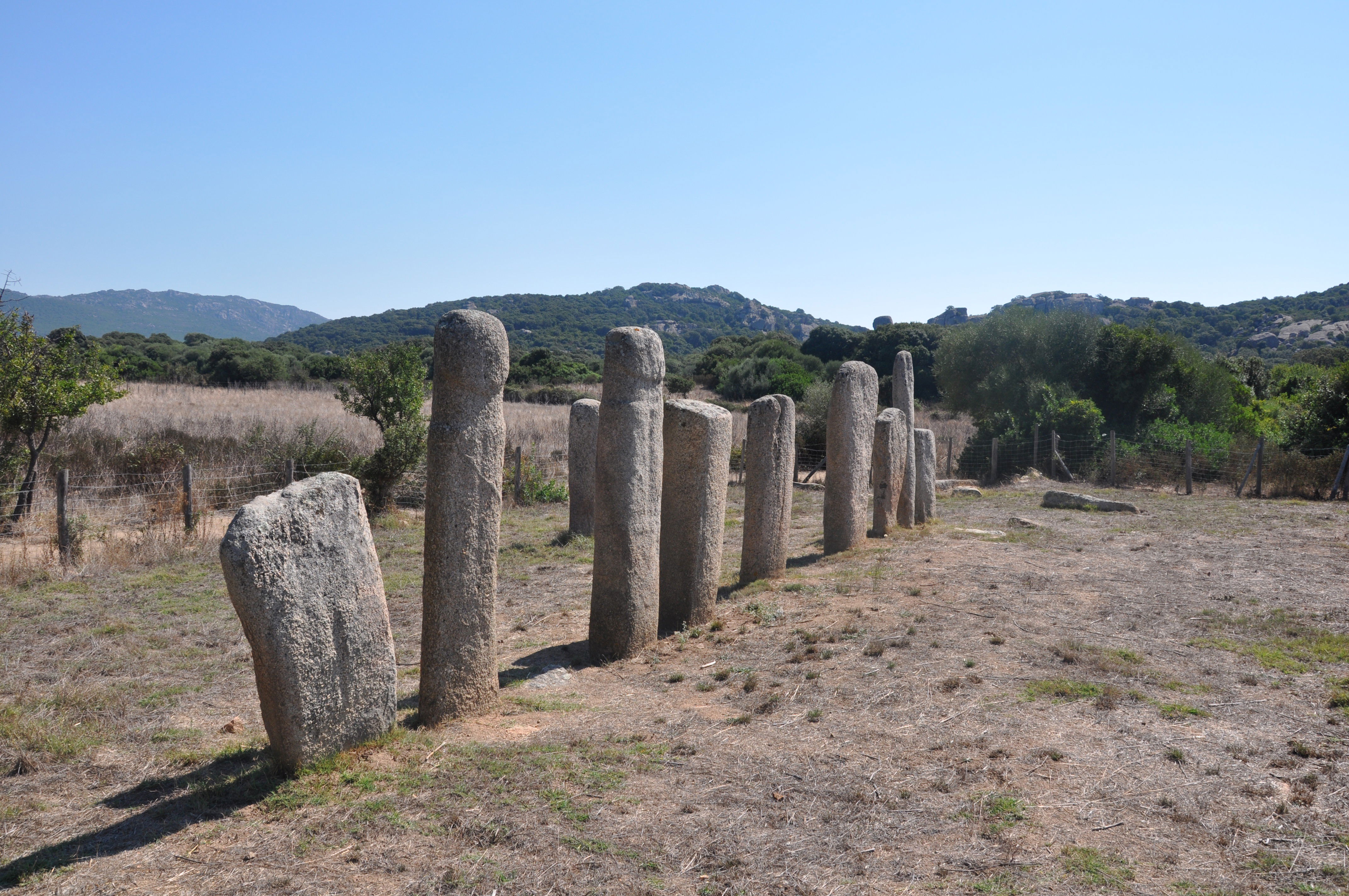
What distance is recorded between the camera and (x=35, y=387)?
12328 mm

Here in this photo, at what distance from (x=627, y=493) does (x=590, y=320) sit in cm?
6983

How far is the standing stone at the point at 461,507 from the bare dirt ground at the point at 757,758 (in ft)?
1.33

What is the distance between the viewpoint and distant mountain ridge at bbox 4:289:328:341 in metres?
110

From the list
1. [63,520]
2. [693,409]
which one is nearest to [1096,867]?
[693,409]

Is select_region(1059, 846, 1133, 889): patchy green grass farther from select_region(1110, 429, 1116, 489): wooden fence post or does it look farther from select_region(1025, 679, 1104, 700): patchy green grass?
select_region(1110, 429, 1116, 489): wooden fence post

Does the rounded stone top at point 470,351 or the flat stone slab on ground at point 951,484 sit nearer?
the rounded stone top at point 470,351

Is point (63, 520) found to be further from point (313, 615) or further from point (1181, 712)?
point (1181, 712)

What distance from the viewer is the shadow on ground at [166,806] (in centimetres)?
397

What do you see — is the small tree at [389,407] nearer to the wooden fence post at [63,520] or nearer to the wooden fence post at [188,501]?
the wooden fence post at [188,501]

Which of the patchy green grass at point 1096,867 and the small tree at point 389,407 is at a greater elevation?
the small tree at point 389,407

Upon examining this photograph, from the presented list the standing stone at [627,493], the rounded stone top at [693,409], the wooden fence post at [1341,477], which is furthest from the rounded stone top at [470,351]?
the wooden fence post at [1341,477]

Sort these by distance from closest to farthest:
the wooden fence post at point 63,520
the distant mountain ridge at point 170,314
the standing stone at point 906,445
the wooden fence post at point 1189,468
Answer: the wooden fence post at point 63,520, the standing stone at point 906,445, the wooden fence post at point 1189,468, the distant mountain ridge at point 170,314

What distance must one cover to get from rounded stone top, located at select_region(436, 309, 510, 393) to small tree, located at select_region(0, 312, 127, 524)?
1024 cm

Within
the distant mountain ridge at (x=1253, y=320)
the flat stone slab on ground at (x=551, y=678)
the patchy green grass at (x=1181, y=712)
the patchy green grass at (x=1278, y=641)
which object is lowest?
the flat stone slab on ground at (x=551, y=678)
